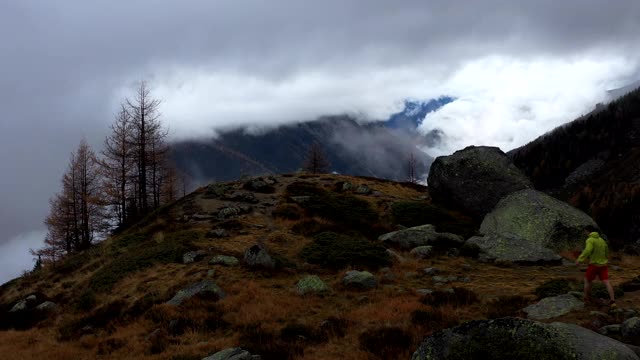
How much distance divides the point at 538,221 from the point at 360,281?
1487 cm

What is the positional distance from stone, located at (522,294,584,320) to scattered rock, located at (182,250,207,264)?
1572cm

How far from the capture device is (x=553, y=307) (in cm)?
1459

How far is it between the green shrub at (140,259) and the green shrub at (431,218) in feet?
46.9

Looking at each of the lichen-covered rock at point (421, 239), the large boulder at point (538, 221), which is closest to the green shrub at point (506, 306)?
the lichen-covered rock at point (421, 239)

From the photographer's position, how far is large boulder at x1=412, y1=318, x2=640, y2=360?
863cm

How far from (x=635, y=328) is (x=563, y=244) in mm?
17362

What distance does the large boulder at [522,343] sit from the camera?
8.63 m

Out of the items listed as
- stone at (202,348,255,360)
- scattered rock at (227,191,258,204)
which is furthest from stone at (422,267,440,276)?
scattered rock at (227,191,258,204)

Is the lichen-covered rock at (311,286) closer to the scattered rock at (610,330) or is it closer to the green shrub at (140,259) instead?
the green shrub at (140,259)

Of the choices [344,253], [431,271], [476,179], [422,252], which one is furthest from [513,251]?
[476,179]

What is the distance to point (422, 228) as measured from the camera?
29.1 m

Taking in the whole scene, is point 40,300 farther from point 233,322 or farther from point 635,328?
point 635,328

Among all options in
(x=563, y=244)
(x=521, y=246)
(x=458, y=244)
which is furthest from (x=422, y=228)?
(x=563, y=244)

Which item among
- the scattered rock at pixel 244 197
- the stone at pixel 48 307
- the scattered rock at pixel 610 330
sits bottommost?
the stone at pixel 48 307
